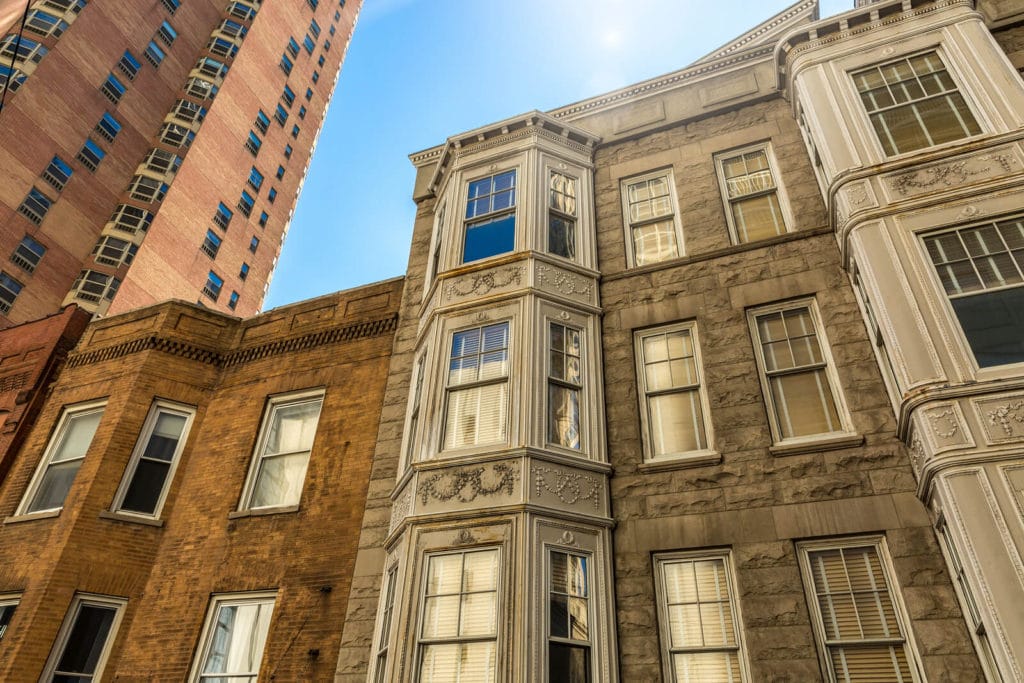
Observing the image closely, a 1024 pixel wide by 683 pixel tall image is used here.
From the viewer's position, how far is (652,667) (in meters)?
7.92

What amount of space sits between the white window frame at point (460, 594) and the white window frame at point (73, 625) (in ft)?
19.7

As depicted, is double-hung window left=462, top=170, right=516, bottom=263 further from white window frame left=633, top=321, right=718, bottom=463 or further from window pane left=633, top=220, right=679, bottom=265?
white window frame left=633, top=321, right=718, bottom=463

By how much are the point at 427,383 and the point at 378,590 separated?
3179mm

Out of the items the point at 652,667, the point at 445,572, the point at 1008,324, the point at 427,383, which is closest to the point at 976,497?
the point at 1008,324

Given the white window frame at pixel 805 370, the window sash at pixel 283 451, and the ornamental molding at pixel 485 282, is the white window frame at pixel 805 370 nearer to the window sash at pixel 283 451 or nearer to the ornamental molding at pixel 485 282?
the ornamental molding at pixel 485 282

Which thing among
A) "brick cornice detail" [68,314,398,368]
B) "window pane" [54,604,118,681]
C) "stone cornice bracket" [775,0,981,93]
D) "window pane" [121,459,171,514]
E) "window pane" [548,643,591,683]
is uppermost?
"stone cornice bracket" [775,0,981,93]

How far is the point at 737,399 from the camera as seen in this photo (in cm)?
938

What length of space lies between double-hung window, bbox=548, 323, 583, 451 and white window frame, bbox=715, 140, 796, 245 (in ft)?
10.7

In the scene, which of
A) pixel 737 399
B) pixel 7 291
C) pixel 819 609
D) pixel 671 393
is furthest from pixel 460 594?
pixel 7 291

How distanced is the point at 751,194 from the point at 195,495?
37.4 feet

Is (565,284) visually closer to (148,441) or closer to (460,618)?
(460,618)

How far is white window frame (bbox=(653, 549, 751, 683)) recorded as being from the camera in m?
7.79

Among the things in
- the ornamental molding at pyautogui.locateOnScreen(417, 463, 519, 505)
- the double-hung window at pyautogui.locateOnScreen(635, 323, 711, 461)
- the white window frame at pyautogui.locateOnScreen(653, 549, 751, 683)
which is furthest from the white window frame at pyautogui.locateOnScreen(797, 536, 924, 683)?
the ornamental molding at pyautogui.locateOnScreen(417, 463, 519, 505)

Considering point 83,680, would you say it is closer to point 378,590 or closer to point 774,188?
point 378,590
